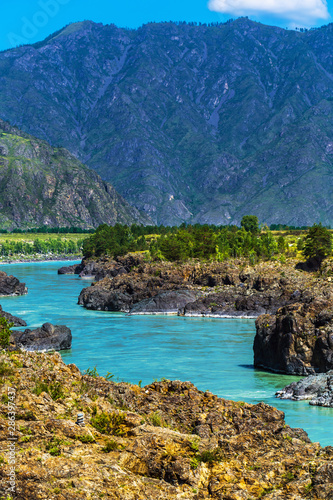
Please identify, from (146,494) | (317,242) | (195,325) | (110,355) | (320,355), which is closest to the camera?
(146,494)

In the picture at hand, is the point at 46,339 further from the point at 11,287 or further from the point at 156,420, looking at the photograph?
the point at 11,287

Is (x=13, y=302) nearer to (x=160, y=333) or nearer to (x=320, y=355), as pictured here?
(x=160, y=333)

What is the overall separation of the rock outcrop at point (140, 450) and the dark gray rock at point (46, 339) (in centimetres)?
4984

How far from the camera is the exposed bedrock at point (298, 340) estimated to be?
5662 centimetres

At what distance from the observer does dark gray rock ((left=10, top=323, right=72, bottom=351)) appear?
232 ft

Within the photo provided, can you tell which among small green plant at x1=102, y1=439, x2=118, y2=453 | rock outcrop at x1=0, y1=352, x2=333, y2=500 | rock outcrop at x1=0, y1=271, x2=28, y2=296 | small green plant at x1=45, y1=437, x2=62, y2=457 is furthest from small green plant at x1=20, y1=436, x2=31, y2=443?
rock outcrop at x1=0, y1=271, x2=28, y2=296

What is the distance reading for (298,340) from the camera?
58344 mm

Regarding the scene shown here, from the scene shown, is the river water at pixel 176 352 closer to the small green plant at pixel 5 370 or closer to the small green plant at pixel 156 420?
the small green plant at pixel 156 420

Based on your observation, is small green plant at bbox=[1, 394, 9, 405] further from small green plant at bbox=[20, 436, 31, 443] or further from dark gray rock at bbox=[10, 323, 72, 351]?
dark gray rock at bbox=[10, 323, 72, 351]

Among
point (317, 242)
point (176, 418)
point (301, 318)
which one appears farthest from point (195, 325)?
point (176, 418)

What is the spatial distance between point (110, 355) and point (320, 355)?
80.8 ft

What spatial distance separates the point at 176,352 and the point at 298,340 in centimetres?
1931

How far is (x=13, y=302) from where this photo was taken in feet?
418

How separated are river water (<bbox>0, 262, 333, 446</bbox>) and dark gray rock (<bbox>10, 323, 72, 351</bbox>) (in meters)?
1.53
